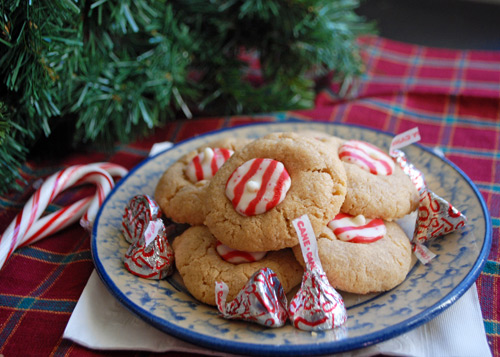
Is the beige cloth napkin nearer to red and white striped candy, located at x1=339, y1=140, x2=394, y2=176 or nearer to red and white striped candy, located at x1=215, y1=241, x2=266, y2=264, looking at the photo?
red and white striped candy, located at x1=215, y1=241, x2=266, y2=264

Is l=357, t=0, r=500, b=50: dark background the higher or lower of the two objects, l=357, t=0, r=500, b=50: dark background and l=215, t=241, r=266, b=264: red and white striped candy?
the lower

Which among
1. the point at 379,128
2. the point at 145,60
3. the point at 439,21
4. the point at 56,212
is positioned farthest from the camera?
the point at 439,21

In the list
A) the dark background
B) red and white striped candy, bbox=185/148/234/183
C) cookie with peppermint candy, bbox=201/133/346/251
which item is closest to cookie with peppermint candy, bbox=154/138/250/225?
red and white striped candy, bbox=185/148/234/183

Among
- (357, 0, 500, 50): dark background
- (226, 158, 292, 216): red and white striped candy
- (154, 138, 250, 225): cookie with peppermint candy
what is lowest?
(357, 0, 500, 50): dark background

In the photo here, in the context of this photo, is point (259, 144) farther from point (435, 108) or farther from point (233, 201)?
point (435, 108)

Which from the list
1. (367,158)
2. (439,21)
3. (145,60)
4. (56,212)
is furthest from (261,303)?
(439,21)

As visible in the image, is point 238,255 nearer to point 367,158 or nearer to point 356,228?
point 356,228
